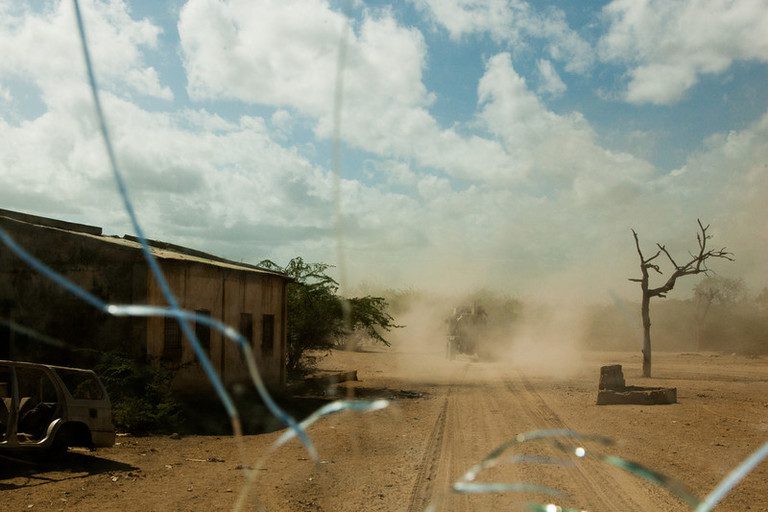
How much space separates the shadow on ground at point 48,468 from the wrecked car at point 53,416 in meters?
0.25

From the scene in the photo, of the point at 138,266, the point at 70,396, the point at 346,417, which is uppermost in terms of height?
the point at 138,266

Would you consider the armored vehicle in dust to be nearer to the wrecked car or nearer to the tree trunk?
the tree trunk

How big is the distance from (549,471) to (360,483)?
2831mm

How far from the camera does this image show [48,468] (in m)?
10.2

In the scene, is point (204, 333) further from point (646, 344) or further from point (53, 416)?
point (646, 344)

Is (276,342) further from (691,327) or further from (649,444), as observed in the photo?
(691,327)

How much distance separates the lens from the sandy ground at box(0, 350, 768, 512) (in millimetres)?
8328

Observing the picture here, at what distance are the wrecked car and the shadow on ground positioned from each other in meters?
0.25

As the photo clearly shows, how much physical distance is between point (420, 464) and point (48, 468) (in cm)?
573

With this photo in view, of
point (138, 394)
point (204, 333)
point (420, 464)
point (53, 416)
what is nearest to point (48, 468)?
point (53, 416)

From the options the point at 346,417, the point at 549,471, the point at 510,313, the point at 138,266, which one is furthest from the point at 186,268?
the point at 510,313

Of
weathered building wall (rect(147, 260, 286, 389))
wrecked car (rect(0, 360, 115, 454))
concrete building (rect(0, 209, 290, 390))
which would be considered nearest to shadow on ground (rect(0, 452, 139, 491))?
wrecked car (rect(0, 360, 115, 454))

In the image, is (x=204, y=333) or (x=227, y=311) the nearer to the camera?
(x=204, y=333)

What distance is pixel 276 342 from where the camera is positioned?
24.8 metres
